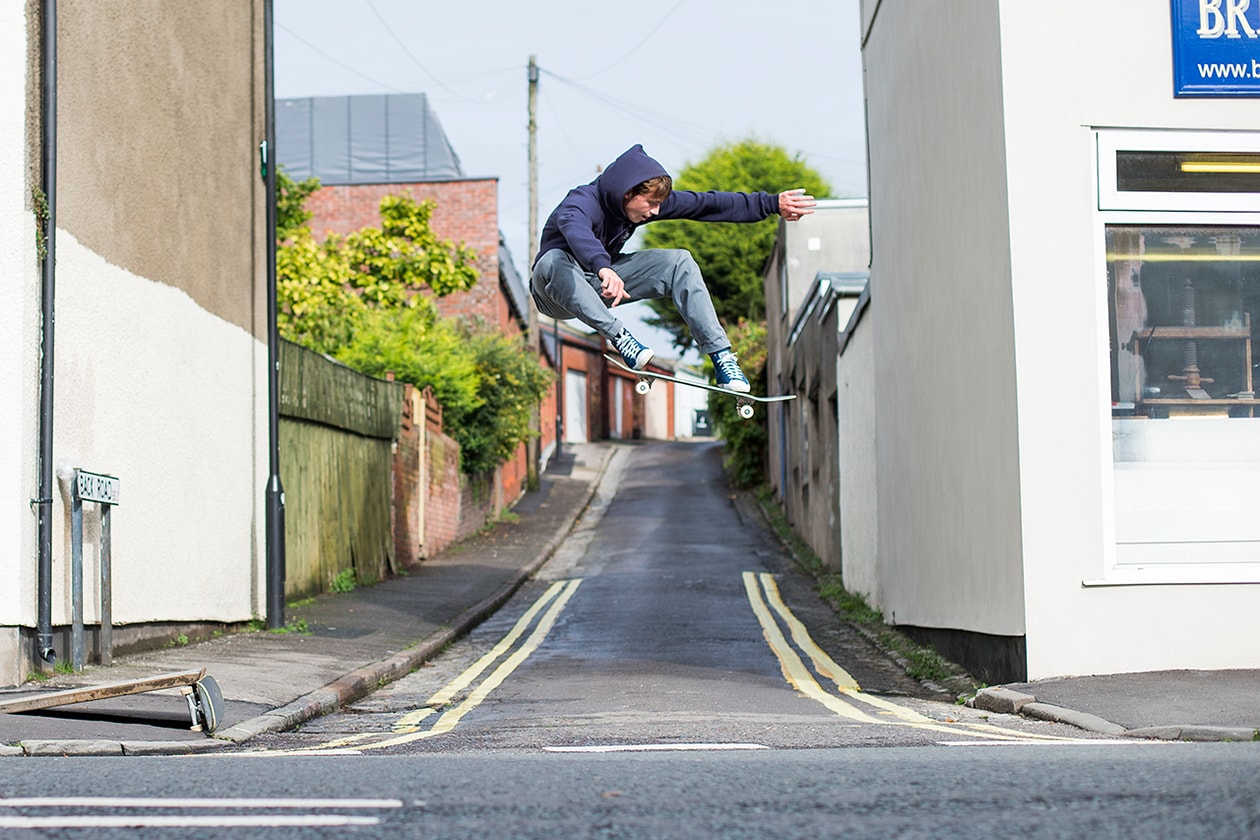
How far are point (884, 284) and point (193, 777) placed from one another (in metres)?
→ 11.4

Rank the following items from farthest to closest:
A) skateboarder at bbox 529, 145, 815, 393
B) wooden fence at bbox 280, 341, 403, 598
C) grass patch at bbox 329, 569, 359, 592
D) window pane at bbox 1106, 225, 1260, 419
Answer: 1. grass patch at bbox 329, 569, 359, 592
2. wooden fence at bbox 280, 341, 403, 598
3. window pane at bbox 1106, 225, 1260, 419
4. skateboarder at bbox 529, 145, 815, 393

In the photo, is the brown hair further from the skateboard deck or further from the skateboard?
the skateboard deck

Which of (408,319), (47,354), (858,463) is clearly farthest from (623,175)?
(408,319)

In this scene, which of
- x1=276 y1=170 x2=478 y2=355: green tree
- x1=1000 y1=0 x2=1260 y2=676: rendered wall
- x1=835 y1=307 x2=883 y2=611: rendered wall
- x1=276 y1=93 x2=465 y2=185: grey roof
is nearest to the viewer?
x1=1000 y1=0 x2=1260 y2=676: rendered wall

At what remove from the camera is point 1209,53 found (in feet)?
33.5

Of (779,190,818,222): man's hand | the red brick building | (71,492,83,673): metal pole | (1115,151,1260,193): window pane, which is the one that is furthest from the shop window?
the red brick building

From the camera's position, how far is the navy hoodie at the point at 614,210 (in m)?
8.64

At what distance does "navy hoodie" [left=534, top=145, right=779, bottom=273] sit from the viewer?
8.64 meters

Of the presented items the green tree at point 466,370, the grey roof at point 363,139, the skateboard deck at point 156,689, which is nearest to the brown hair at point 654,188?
the skateboard deck at point 156,689

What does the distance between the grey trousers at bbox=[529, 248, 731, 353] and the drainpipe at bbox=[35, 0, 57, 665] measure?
370 centimetres

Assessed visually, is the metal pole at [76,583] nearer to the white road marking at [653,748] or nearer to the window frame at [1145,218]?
the white road marking at [653,748]

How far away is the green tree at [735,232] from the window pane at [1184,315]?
45.5 meters

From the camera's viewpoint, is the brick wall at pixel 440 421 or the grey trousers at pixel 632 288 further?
the brick wall at pixel 440 421

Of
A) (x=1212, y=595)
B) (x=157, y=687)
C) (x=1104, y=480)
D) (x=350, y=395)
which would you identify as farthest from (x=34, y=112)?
(x=350, y=395)
